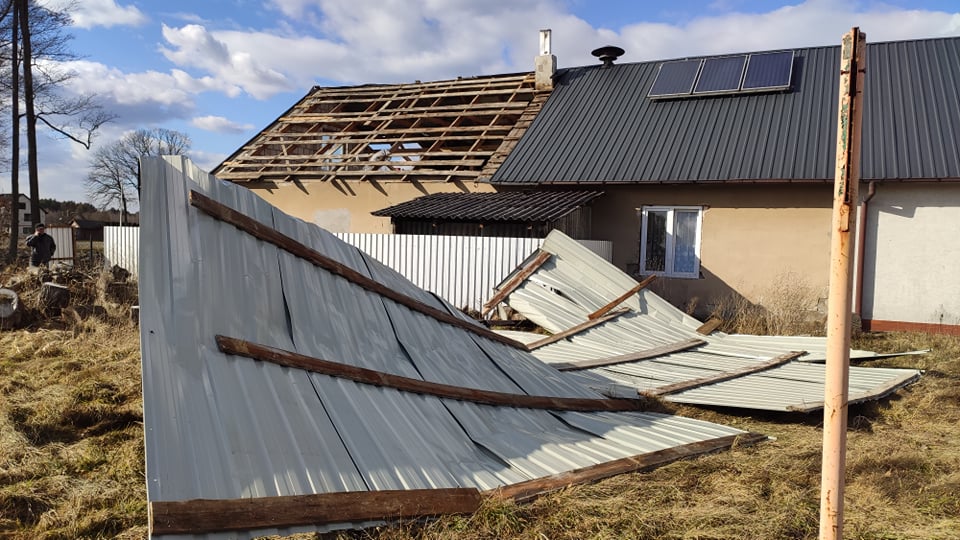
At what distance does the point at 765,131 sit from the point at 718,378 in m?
8.34

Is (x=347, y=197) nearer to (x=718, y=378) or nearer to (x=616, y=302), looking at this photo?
(x=616, y=302)

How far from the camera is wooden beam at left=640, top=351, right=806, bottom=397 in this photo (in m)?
7.28

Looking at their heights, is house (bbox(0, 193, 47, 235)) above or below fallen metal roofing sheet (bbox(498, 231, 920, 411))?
above

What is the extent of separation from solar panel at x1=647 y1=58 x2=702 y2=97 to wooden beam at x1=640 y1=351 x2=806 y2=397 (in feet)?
29.9

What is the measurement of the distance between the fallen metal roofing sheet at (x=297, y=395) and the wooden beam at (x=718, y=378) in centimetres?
93

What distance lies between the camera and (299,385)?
434 cm

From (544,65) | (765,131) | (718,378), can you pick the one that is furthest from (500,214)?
(544,65)

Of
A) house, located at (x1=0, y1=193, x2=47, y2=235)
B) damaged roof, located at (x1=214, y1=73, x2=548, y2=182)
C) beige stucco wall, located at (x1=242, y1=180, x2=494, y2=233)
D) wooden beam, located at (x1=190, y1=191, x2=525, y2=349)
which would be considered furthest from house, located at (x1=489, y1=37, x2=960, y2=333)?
house, located at (x1=0, y1=193, x2=47, y2=235)

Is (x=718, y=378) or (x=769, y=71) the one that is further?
(x=769, y=71)

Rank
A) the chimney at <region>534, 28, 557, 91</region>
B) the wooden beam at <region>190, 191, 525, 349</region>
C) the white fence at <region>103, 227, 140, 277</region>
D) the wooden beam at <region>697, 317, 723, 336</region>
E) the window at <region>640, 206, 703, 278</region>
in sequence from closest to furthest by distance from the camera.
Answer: the wooden beam at <region>190, 191, 525, 349</region>, the wooden beam at <region>697, 317, 723, 336</region>, the window at <region>640, 206, 703, 278</region>, the white fence at <region>103, 227, 140, 277</region>, the chimney at <region>534, 28, 557, 91</region>

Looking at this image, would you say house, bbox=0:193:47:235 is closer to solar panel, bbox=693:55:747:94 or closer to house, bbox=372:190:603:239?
house, bbox=372:190:603:239

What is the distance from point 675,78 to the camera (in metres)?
16.7

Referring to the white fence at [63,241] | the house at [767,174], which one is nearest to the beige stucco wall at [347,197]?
the house at [767,174]

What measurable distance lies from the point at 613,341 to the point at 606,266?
1.90 metres
